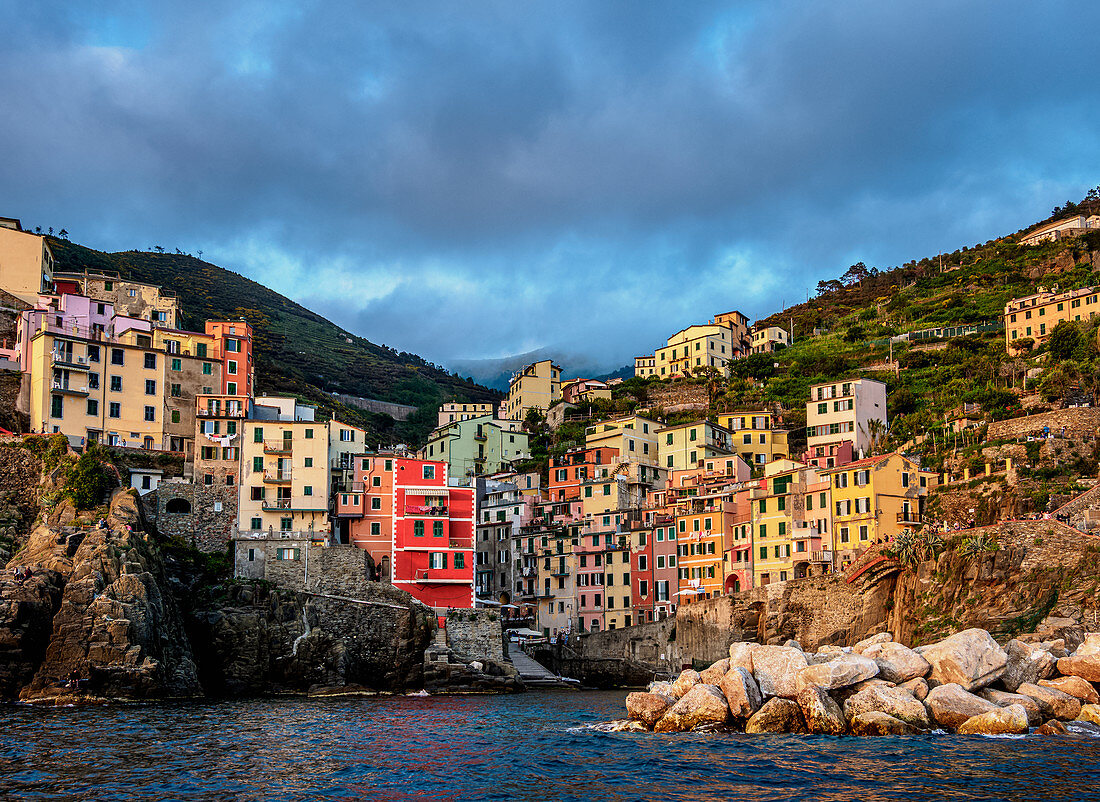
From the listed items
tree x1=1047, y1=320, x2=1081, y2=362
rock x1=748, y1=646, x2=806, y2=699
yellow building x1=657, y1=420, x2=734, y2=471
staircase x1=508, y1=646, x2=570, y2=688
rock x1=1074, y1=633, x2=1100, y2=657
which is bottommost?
staircase x1=508, y1=646, x2=570, y2=688

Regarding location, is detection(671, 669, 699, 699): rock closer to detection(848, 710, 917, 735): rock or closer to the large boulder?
detection(848, 710, 917, 735): rock

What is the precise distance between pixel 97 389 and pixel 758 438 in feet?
174

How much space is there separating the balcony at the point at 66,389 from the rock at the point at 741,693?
51.0m

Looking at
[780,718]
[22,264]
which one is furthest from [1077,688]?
[22,264]

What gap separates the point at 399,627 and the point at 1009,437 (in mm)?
42560

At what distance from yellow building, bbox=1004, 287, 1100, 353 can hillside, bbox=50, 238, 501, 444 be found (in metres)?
65.8

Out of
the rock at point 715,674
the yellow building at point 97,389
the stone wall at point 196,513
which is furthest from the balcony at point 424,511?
the rock at point 715,674

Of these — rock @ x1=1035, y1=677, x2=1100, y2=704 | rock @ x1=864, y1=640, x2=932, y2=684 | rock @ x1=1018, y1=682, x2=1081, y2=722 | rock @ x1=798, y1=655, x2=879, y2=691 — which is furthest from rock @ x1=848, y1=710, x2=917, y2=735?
rock @ x1=1035, y1=677, x2=1100, y2=704

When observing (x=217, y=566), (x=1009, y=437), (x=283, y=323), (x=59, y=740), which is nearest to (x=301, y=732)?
(x=59, y=740)

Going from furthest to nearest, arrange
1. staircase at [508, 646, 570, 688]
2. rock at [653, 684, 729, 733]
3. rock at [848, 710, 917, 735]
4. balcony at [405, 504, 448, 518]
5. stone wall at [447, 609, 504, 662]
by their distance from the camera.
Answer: balcony at [405, 504, 448, 518], staircase at [508, 646, 570, 688], stone wall at [447, 609, 504, 662], rock at [653, 684, 729, 733], rock at [848, 710, 917, 735]

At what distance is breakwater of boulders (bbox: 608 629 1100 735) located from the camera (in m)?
36.3

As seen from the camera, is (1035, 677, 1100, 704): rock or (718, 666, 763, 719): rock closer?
(718, 666, 763, 719): rock

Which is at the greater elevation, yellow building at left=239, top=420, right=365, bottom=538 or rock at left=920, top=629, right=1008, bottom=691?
yellow building at left=239, top=420, right=365, bottom=538

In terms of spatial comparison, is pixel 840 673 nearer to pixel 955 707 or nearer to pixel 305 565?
pixel 955 707
